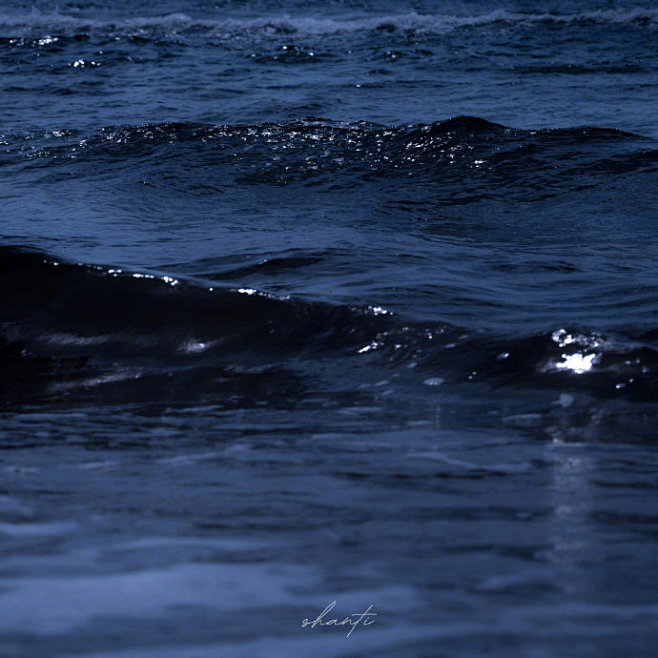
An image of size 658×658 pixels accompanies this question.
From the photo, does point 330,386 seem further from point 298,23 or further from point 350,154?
point 298,23

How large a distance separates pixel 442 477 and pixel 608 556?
54cm

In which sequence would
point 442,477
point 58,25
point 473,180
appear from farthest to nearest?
point 58,25 < point 473,180 < point 442,477

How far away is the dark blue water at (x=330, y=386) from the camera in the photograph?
1.74 metres

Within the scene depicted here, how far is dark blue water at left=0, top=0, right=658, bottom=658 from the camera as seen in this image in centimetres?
174

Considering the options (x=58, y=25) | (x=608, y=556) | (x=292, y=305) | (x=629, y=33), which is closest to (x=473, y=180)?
(x=292, y=305)

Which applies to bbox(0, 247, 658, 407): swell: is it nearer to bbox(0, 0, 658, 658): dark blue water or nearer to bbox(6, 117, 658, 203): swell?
bbox(0, 0, 658, 658): dark blue water

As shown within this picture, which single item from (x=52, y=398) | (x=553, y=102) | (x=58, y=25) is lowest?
(x=52, y=398)

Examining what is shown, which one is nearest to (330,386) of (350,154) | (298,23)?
(350,154)

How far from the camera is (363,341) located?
359cm

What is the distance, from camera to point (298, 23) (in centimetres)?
1617

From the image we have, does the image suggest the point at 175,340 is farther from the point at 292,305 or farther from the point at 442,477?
the point at 442,477

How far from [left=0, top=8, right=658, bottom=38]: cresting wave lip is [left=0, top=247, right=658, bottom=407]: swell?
1174 centimetres

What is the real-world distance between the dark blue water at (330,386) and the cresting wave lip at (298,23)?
688cm

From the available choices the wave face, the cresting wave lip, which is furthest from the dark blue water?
the cresting wave lip
